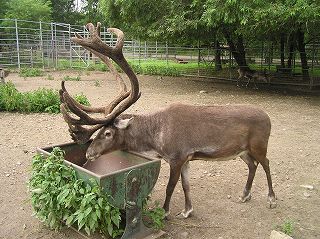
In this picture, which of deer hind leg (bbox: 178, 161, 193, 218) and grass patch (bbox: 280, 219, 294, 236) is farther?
deer hind leg (bbox: 178, 161, 193, 218)

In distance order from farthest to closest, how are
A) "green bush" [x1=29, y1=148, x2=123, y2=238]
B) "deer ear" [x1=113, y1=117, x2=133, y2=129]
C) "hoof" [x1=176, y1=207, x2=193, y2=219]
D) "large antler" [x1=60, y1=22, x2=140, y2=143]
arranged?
"hoof" [x1=176, y1=207, x2=193, y2=219] < "deer ear" [x1=113, y1=117, x2=133, y2=129] < "large antler" [x1=60, y1=22, x2=140, y2=143] < "green bush" [x1=29, y1=148, x2=123, y2=238]

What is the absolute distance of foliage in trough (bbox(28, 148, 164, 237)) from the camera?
369cm

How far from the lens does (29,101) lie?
400 inches

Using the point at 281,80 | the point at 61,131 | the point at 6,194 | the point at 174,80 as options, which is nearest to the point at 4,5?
the point at 174,80

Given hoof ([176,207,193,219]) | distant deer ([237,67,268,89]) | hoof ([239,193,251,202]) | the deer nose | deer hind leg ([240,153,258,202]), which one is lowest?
hoof ([176,207,193,219])

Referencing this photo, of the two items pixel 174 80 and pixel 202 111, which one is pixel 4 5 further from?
pixel 202 111

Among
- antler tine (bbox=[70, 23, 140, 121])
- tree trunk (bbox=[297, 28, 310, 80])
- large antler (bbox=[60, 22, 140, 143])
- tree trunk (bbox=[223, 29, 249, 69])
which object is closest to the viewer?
large antler (bbox=[60, 22, 140, 143])

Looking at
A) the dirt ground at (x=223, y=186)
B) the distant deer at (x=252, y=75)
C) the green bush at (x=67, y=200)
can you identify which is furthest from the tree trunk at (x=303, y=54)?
the green bush at (x=67, y=200)

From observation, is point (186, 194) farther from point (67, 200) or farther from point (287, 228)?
point (67, 200)

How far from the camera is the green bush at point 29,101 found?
32.9ft

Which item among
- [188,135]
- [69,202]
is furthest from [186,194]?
[69,202]

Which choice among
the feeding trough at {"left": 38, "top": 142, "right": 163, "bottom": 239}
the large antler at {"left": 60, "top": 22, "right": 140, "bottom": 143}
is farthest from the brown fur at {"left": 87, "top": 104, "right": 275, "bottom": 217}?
the feeding trough at {"left": 38, "top": 142, "right": 163, "bottom": 239}

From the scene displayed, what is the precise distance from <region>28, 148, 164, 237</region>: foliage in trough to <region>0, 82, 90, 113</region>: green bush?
19.9ft

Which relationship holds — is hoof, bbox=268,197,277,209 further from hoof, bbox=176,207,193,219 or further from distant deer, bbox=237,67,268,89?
distant deer, bbox=237,67,268,89
